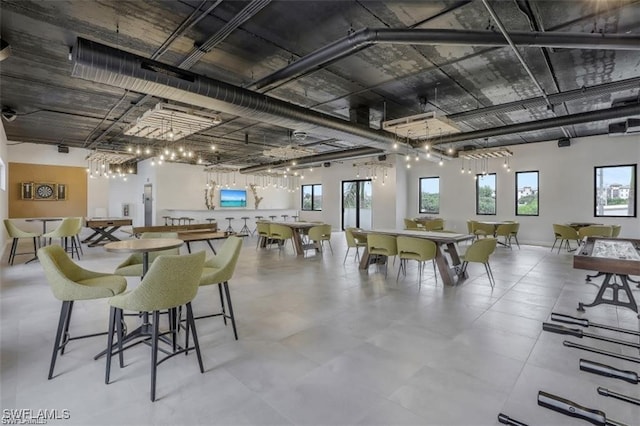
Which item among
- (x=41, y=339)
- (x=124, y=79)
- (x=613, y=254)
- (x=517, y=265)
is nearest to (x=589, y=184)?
(x=517, y=265)

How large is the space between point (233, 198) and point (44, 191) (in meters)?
6.89

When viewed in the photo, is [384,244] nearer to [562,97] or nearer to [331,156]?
[562,97]

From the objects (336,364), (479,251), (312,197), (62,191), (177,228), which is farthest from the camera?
(312,197)

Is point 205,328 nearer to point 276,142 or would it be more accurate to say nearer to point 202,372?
point 202,372

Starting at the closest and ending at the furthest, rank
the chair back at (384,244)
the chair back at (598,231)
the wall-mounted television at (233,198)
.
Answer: the chair back at (384,244)
the chair back at (598,231)
the wall-mounted television at (233,198)

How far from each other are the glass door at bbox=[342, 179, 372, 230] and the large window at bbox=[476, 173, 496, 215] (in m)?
4.15

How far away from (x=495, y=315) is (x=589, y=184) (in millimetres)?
8142

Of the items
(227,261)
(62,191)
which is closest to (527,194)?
(227,261)

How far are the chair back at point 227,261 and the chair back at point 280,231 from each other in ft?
14.8

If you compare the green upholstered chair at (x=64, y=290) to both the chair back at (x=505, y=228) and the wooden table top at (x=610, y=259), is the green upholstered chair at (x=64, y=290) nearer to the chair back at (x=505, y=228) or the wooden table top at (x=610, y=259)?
the wooden table top at (x=610, y=259)

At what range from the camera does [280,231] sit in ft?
26.7

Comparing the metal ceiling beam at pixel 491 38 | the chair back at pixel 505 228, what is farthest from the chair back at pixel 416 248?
the chair back at pixel 505 228

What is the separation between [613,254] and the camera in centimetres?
345

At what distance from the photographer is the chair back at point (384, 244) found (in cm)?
554
